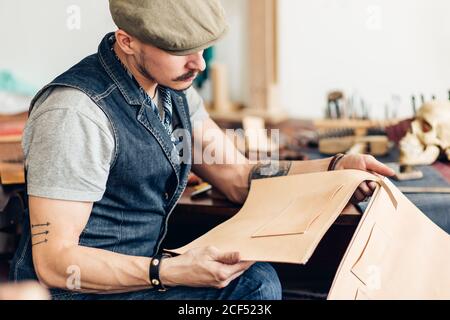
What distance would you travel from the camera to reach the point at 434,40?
11.3 ft

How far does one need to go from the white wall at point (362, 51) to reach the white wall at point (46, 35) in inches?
58.6

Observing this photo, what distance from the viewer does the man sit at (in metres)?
1.28

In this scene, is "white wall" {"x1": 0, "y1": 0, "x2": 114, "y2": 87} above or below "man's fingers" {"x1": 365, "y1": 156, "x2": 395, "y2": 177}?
above

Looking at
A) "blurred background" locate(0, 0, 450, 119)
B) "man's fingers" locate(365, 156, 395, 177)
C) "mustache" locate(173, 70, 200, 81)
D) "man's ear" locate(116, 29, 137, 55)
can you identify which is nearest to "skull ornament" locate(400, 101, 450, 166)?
"man's fingers" locate(365, 156, 395, 177)

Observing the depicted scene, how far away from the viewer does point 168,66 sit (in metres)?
1.39

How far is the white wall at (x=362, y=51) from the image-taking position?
3.46 m

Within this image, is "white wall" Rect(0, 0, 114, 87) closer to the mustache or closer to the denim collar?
the denim collar

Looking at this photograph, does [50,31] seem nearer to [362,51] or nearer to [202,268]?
[202,268]

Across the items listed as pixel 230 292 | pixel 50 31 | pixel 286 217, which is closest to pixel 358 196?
pixel 286 217

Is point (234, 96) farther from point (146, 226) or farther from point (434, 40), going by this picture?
point (146, 226)

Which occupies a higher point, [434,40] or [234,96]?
[434,40]

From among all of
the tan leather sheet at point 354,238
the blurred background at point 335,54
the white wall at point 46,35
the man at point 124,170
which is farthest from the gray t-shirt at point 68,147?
the blurred background at point 335,54

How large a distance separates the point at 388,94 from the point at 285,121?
0.58 m

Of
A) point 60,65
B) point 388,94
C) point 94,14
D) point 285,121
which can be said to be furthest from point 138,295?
point 388,94
